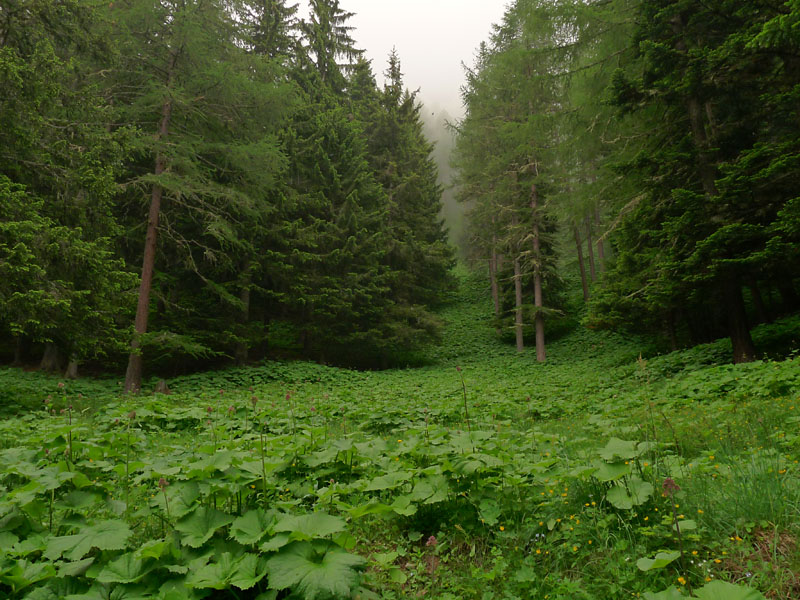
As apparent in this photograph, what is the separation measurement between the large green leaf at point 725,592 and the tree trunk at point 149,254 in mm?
13137

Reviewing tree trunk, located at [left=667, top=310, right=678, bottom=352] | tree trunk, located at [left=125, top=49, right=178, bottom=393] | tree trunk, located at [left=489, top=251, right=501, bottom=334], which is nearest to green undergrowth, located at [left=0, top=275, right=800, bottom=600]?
tree trunk, located at [left=667, top=310, right=678, bottom=352]

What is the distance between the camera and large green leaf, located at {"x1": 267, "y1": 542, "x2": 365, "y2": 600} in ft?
5.59

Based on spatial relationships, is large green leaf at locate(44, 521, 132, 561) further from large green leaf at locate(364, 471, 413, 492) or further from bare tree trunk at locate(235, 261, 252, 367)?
bare tree trunk at locate(235, 261, 252, 367)

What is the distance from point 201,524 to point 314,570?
0.81 m

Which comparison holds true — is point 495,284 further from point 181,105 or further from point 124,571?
point 124,571

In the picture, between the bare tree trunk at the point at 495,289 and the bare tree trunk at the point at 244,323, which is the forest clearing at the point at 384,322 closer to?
the bare tree trunk at the point at 244,323

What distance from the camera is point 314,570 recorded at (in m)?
1.79

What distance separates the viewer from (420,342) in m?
19.7

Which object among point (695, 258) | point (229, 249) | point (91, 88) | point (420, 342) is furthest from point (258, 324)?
point (695, 258)

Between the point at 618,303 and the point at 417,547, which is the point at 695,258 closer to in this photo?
the point at 618,303

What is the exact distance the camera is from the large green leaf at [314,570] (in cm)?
171

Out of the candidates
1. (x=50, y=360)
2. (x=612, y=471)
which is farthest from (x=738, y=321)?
(x=50, y=360)

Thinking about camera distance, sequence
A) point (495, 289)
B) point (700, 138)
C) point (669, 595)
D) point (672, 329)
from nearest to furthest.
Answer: point (669, 595)
point (700, 138)
point (672, 329)
point (495, 289)

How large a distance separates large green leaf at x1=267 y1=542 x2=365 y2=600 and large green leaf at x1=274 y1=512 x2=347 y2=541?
52 mm
